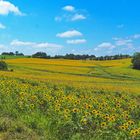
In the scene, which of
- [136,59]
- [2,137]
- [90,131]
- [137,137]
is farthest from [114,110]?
[136,59]

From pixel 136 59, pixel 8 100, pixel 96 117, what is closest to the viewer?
pixel 96 117

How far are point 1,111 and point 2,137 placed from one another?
371 cm

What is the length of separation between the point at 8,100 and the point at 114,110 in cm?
384

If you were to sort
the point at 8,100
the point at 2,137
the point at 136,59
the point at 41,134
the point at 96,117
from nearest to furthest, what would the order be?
the point at 2,137
the point at 41,134
the point at 96,117
the point at 8,100
the point at 136,59

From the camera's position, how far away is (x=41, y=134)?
11.1m

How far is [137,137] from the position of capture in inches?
404

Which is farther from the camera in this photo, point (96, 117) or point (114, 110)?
point (114, 110)

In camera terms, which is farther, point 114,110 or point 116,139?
point 114,110

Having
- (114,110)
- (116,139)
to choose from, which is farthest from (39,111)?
(116,139)

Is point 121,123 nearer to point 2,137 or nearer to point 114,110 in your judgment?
point 114,110

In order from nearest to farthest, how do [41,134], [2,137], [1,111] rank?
[2,137] → [41,134] → [1,111]

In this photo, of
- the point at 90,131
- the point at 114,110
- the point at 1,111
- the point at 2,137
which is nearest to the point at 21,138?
the point at 2,137

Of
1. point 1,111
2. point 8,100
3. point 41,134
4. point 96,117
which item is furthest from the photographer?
point 8,100

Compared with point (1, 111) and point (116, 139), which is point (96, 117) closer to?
point (116, 139)
